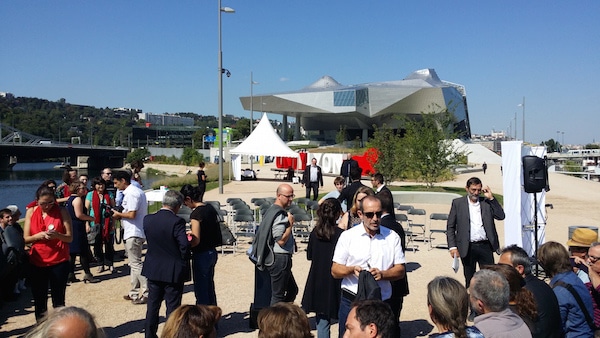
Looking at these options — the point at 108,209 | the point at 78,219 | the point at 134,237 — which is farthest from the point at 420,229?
the point at 78,219

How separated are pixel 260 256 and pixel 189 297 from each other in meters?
2.40

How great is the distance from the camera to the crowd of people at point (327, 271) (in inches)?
93.7

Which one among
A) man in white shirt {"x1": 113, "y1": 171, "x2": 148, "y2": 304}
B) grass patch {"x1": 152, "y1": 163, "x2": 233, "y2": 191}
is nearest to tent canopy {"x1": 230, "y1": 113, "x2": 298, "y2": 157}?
grass patch {"x1": 152, "y1": 163, "x2": 233, "y2": 191}

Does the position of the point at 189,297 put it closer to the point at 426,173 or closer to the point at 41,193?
the point at 41,193

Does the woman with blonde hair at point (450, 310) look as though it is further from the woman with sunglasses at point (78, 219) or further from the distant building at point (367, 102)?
the distant building at point (367, 102)

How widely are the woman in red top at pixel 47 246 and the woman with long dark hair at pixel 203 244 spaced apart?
1305mm

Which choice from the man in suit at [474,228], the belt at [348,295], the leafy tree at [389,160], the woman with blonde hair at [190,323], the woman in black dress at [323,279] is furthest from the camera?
the leafy tree at [389,160]

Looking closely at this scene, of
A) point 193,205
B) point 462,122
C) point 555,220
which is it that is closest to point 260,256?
point 193,205

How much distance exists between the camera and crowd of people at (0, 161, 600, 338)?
2.38m

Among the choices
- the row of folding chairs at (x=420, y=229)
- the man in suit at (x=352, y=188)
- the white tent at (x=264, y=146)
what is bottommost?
the row of folding chairs at (x=420, y=229)

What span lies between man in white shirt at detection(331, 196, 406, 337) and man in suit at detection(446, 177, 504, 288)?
2363mm

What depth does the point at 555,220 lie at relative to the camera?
14312mm

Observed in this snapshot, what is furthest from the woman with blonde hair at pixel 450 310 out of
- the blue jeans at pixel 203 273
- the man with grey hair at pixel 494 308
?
the blue jeans at pixel 203 273

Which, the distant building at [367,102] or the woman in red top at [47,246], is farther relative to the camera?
the distant building at [367,102]
